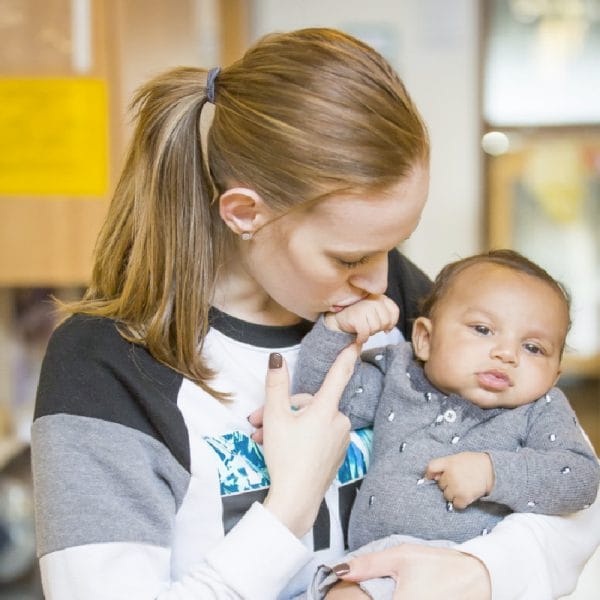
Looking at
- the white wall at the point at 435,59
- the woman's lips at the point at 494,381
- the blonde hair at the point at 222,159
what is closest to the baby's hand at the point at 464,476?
the woman's lips at the point at 494,381

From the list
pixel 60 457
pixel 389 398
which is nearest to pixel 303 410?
pixel 389 398

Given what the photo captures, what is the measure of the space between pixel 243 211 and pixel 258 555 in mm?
414

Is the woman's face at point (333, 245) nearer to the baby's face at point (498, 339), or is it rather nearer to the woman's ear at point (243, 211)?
the woman's ear at point (243, 211)

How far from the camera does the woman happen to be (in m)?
1.06

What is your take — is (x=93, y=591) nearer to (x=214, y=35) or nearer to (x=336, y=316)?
(x=336, y=316)

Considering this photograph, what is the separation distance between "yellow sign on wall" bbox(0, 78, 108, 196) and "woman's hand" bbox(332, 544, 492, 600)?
3.61 feet

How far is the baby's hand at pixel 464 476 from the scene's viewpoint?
45.4 inches

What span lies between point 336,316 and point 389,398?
5.9 inches

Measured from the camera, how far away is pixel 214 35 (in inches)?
125

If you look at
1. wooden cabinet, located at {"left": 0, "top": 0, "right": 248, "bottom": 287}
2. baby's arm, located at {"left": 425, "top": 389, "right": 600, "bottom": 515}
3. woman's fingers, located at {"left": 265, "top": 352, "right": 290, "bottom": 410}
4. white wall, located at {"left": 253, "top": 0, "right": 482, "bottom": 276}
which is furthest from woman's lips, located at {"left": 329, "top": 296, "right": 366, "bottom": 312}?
white wall, located at {"left": 253, "top": 0, "right": 482, "bottom": 276}

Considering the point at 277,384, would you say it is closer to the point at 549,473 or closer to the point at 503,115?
the point at 549,473

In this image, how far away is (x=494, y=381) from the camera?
125 cm

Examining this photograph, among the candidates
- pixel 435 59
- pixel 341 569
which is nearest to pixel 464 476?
pixel 341 569

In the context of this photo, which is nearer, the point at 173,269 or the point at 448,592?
the point at 448,592
